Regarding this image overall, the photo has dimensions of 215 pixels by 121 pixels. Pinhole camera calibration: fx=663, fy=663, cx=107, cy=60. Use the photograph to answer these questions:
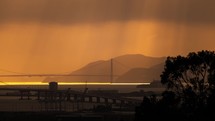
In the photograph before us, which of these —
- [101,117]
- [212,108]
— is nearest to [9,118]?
[101,117]

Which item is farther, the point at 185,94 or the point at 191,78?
the point at 191,78

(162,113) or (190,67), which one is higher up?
(190,67)

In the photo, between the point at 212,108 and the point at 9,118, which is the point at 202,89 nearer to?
the point at 212,108

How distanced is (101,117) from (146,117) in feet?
146

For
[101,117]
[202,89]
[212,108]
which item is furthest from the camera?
[101,117]

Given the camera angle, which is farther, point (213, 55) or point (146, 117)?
point (213, 55)

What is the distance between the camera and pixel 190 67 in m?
60.9

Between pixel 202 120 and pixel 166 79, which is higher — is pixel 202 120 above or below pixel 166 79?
below

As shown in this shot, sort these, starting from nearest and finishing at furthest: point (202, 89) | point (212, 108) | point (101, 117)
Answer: point (212, 108), point (202, 89), point (101, 117)

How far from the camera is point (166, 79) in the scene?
59844 millimetres

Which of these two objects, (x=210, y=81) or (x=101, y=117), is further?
(x=101, y=117)

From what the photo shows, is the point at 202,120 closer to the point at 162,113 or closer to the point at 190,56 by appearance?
the point at 162,113

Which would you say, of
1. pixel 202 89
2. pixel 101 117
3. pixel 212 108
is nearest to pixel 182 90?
pixel 202 89

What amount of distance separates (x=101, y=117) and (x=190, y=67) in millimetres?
42111
